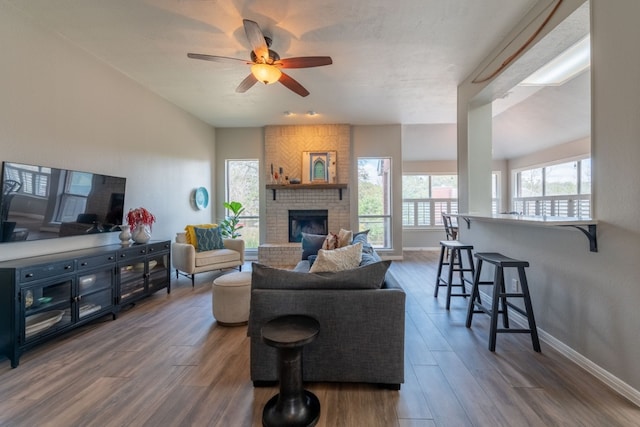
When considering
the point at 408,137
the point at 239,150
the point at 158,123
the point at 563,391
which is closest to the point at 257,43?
the point at 158,123

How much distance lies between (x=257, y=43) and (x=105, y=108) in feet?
7.37

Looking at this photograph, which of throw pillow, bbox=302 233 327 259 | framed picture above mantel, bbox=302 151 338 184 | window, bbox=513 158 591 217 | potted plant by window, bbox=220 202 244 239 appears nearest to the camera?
throw pillow, bbox=302 233 327 259

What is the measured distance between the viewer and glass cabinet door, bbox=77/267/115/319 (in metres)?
2.55

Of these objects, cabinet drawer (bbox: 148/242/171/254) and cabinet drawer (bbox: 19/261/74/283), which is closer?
cabinet drawer (bbox: 19/261/74/283)

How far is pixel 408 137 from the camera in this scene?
634cm

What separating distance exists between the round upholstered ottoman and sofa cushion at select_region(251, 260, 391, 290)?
1041mm

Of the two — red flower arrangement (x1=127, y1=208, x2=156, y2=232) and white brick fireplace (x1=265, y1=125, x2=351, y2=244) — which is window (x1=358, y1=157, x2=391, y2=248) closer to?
white brick fireplace (x1=265, y1=125, x2=351, y2=244)

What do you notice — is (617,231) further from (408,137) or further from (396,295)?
(408,137)

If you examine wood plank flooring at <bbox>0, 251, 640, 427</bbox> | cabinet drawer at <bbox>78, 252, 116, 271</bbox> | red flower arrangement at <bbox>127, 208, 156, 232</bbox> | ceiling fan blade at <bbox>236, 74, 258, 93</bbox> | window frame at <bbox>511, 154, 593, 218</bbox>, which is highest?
ceiling fan blade at <bbox>236, 74, 258, 93</bbox>

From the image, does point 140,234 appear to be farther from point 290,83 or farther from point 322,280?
point 322,280

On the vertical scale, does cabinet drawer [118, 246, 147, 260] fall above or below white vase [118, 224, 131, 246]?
below

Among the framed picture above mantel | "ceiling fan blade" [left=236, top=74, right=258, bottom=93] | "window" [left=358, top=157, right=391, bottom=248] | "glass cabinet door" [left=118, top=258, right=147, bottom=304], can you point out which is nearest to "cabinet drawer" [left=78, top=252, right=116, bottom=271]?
"glass cabinet door" [left=118, top=258, right=147, bottom=304]

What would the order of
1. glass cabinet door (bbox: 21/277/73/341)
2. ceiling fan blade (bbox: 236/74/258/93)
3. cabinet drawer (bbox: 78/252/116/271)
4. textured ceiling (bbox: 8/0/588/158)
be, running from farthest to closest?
ceiling fan blade (bbox: 236/74/258/93) < cabinet drawer (bbox: 78/252/116/271) < textured ceiling (bbox: 8/0/588/158) < glass cabinet door (bbox: 21/277/73/341)

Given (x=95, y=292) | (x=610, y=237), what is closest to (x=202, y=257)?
(x=95, y=292)
